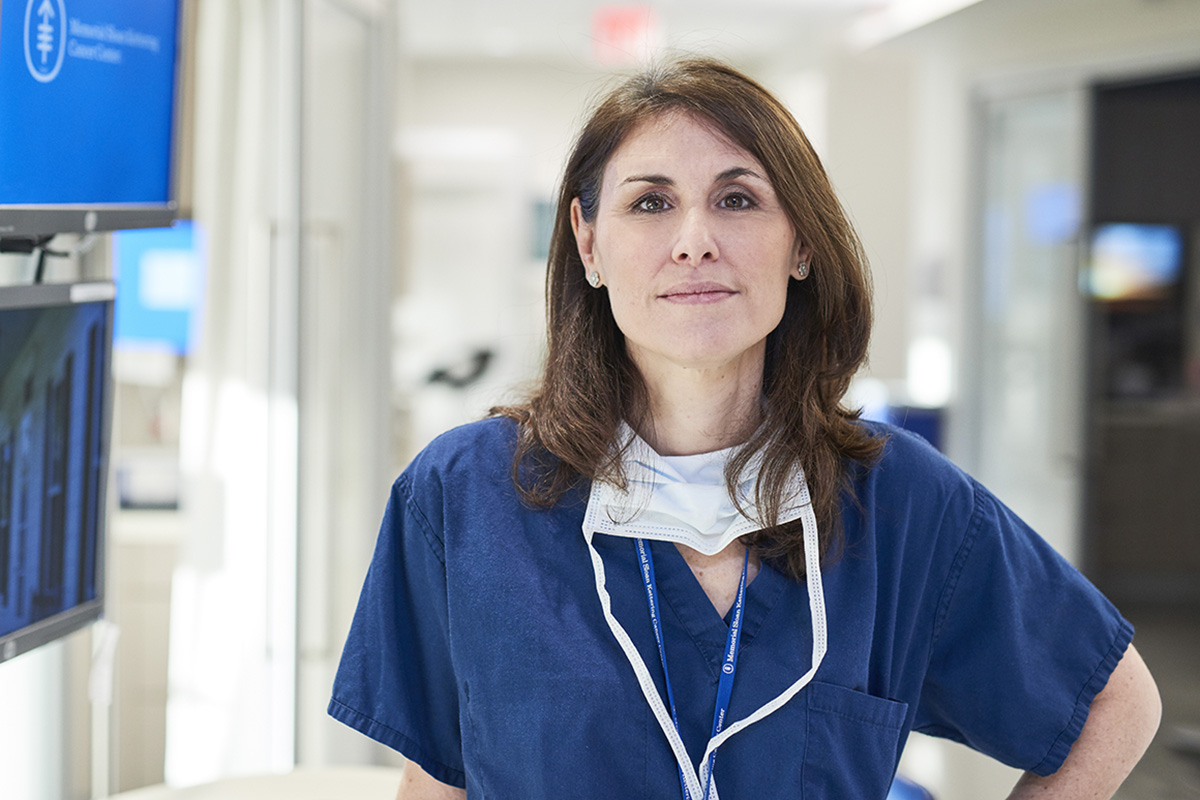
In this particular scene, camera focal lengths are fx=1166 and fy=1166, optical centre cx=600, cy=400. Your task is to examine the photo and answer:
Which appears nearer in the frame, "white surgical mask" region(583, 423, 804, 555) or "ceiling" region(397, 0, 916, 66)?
"white surgical mask" region(583, 423, 804, 555)

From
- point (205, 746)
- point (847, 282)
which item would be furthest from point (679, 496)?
point (205, 746)

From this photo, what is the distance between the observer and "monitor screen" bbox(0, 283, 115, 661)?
52.1 inches

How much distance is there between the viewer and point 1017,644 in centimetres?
133

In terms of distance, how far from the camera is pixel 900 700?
52.3 inches

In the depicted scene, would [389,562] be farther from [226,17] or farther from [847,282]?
[226,17]

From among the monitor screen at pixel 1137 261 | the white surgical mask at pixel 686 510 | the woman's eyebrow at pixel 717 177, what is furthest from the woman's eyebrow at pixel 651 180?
the monitor screen at pixel 1137 261

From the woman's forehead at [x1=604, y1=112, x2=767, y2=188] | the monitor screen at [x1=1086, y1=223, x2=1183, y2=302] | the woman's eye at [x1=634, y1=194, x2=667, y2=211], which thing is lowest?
the woman's eye at [x1=634, y1=194, x2=667, y2=211]

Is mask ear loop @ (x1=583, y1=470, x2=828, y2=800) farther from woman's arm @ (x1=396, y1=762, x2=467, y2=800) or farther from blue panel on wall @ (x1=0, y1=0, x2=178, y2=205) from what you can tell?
blue panel on wall @ (x1=0, y1=0, x2=178, y2=205)

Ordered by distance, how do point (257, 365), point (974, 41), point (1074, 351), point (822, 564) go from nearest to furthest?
point (822, 564)
point (257, 365)
point (1074, 351)
point (974, 41)

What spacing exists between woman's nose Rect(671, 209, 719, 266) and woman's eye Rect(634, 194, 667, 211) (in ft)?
0.15

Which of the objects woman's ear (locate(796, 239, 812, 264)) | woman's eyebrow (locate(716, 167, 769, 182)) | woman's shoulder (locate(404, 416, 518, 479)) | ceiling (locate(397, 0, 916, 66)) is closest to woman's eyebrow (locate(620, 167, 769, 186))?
woman's eyebrow (locate(716, 167, 769, 182))

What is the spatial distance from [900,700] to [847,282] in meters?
0.49

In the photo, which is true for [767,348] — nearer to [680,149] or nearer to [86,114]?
[680,149]

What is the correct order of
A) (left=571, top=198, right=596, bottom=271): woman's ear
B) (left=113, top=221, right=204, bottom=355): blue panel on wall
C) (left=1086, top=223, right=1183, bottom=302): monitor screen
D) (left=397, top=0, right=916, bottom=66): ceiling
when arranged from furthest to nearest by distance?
(left=397, top=0, right=916, bottom=66): ceiling
(left=1086, top=223, right=1183, bottom=302): monitor screen
(left=113, top=221, right=204, bottom=355): blue panel on wall
(left=571, top=198, right=596, bottom=271): woman's ear
